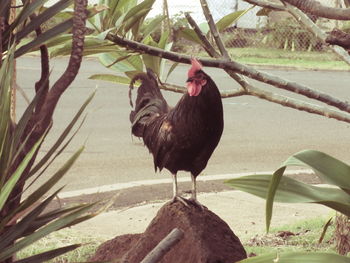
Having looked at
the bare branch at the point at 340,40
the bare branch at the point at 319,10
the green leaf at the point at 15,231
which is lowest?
the green leaf at the point at 15,231

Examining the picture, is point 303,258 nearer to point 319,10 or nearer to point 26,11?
point 319,10

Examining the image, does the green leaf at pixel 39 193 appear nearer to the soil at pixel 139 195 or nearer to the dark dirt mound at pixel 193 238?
the dark dirt mound at pixel 193 238

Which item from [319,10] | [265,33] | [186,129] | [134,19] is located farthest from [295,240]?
[265,33]

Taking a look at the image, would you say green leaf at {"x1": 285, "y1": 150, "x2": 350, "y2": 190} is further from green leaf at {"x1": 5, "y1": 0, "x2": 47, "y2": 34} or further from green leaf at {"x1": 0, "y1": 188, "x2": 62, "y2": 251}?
green leaf at {"x1": 5, "y1": 0, "x2": 47, "y2": 34}

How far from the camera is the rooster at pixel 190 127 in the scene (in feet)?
10.4

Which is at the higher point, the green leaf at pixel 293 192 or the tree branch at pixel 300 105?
the tree branch at pixel 300 105

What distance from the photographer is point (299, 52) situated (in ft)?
77.0

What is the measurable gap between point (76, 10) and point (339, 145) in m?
8.24

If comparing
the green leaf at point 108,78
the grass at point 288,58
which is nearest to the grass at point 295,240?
the green leaf at point 108,78

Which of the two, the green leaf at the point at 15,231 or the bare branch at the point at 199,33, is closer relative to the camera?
the green leaf at the point at 15,231

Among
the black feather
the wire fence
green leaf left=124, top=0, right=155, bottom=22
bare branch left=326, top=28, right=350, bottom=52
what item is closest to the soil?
the black feather

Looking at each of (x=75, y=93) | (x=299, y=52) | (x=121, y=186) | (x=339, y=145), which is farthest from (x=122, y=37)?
(x=299, y=52)

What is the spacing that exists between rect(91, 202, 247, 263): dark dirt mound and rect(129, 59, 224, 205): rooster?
10cm

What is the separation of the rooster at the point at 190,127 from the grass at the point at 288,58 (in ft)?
54.2
